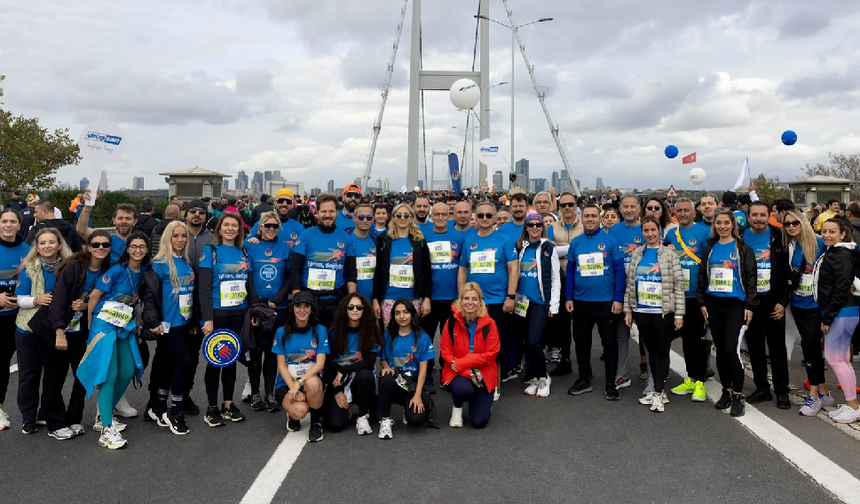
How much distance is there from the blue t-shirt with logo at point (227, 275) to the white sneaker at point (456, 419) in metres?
1.84

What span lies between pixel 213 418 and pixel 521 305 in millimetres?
2772

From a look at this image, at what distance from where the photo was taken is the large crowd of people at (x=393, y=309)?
4.91m

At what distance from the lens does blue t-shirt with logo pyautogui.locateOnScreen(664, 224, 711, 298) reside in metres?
5.96

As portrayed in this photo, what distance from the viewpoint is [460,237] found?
20.6ft

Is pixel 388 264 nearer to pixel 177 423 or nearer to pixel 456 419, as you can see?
pixel 456 419

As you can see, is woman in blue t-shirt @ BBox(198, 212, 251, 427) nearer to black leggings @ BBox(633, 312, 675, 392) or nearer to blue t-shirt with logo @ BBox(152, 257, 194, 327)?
blue t-shirt with logo @ BBox(152, 257, 194, 327)

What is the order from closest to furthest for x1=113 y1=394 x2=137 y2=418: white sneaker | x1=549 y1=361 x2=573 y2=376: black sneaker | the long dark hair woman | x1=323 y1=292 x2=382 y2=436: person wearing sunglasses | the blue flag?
the long dark hair woman, x1=323 y1=292 x2=382 y2=436: person wearing sunglasses, x1=113 y1=394 x2=137 y2=418: white sneaker, x1=549 y1=361 x2=573 y2=376: black sneaker, the blue flag

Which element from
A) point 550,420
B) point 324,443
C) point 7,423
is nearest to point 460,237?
point 550,420

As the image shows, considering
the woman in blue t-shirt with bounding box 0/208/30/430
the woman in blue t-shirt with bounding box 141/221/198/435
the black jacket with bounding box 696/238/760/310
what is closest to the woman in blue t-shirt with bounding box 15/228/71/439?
the woman in blue t-shirt with bounding box 0/208/30/430

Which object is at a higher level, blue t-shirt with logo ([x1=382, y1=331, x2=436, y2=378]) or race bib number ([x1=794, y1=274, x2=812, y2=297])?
race bib number ([x1=794, y1=274, x2=812, y2=297])

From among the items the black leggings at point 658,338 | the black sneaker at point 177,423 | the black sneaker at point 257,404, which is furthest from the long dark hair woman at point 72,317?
the black leggings at point 658,338

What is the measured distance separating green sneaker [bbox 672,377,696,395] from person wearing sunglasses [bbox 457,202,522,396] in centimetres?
165

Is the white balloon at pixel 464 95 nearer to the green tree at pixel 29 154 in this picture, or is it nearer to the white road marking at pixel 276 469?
the green tree at pixel 29 154

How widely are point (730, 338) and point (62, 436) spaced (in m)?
5.13
